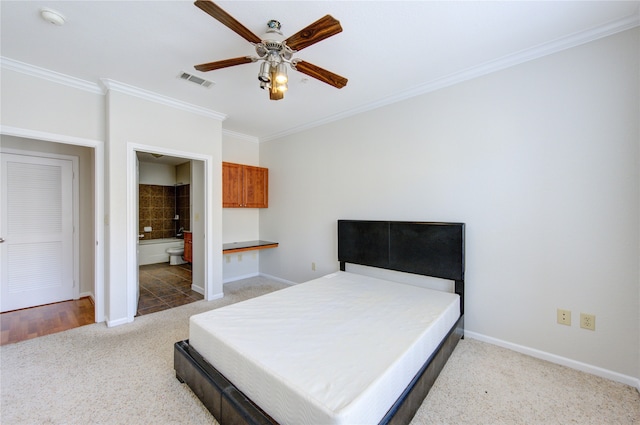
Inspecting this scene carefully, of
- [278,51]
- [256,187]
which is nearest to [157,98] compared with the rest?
[256,187]

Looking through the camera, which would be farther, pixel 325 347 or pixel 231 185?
pixel 231 185

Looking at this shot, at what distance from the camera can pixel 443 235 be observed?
2680mm

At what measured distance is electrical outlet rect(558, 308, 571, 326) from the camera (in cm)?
220

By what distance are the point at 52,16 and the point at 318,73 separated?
74.5 inches

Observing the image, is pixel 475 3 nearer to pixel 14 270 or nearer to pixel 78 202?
pixel 78 202

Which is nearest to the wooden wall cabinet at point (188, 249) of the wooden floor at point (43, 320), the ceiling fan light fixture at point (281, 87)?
the wooden floor at point (43, 320)

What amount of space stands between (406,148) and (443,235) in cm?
110

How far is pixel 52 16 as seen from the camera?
1.87m

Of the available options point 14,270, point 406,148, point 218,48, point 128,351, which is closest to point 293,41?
point 218,48

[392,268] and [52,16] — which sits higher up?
[52,16]

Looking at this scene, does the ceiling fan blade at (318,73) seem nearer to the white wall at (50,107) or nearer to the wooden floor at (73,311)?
the white wall at (50,107)

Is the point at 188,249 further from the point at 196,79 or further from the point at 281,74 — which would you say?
the point at 281,74

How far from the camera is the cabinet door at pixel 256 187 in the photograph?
15.3 feet

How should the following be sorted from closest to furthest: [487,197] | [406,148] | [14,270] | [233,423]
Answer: [233,423], [487,197], [406,148], [14,270]
